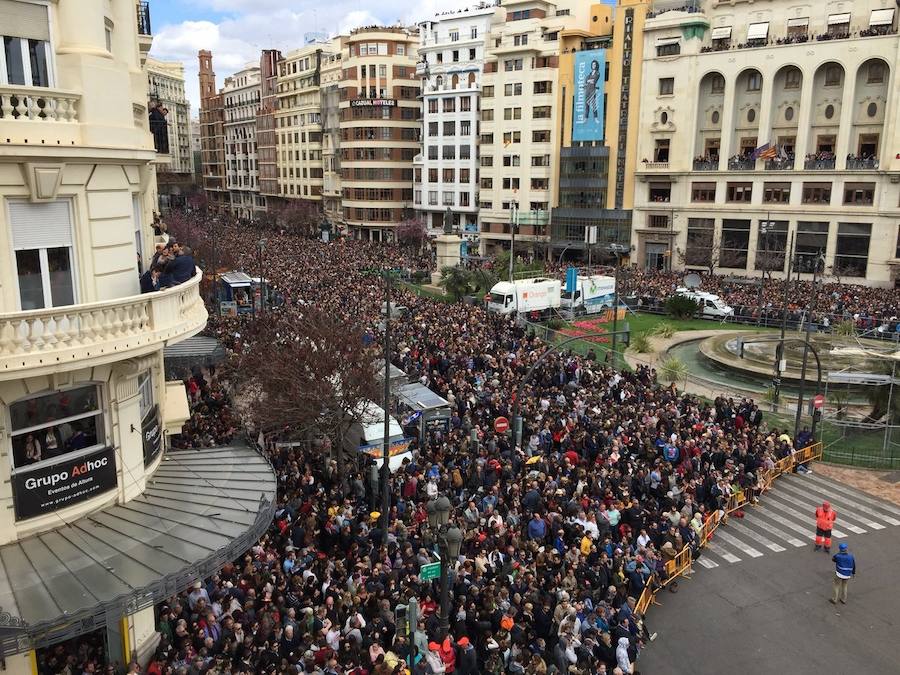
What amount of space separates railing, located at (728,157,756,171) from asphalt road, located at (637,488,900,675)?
48.5 m

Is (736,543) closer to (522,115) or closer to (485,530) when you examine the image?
(485,530)

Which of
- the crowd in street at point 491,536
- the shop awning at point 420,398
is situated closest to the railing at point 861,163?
the crowd in street at point 491,536

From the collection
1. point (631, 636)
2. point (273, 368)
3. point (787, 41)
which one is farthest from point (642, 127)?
point (631, 636)

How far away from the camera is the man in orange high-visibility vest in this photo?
1789 centimetres

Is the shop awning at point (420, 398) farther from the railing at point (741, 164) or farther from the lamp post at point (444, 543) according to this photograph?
the railing at point (741, 164)

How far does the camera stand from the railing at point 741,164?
2405 inches

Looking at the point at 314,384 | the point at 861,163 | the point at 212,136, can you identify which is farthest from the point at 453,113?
the point at 212,136

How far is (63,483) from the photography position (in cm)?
1134

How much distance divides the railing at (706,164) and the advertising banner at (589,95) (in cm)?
934

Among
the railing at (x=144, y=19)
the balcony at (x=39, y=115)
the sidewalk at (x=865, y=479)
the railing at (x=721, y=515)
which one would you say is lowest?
the sidewalk at (x=865, y=479)

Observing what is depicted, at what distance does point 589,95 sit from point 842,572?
196 feet

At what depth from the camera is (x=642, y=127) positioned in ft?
219

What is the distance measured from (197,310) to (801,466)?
18904 millimetres

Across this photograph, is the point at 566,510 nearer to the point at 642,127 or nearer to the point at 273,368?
the point at 273,368
